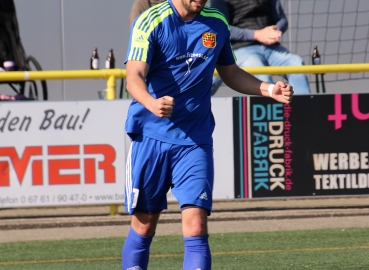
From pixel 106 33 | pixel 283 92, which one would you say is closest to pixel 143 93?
pixel 283 92

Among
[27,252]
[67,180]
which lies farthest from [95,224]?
[27,252]

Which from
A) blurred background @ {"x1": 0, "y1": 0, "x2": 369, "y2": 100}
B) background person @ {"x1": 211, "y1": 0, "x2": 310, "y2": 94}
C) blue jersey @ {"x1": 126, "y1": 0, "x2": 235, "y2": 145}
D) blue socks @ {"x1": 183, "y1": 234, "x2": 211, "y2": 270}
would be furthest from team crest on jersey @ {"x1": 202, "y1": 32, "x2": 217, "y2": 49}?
blurred background @ {"x1": 0, "y1": 0, "x2": 369, "y2": 100}

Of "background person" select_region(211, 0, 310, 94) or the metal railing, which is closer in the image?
the metal railing

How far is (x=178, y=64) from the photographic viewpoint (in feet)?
16.2

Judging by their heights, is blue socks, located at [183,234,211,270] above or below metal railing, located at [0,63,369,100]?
below

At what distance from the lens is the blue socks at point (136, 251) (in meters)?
5.18

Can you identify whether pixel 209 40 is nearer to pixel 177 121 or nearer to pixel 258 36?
pixel 177 121

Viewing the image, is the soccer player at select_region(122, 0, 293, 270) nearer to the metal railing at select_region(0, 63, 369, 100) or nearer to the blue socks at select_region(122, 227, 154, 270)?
the blue socks at select_region(122, 227, 154, 270)

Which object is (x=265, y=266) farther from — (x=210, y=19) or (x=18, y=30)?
(x=18, y=30)

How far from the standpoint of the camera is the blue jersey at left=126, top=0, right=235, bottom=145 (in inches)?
192

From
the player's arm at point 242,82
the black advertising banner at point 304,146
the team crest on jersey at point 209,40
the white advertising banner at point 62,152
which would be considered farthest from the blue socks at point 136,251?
the black advertising banner at point 304,146

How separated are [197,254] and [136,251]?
483 mm

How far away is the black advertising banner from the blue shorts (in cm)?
365

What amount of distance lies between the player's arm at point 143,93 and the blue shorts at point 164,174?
1.48ft
